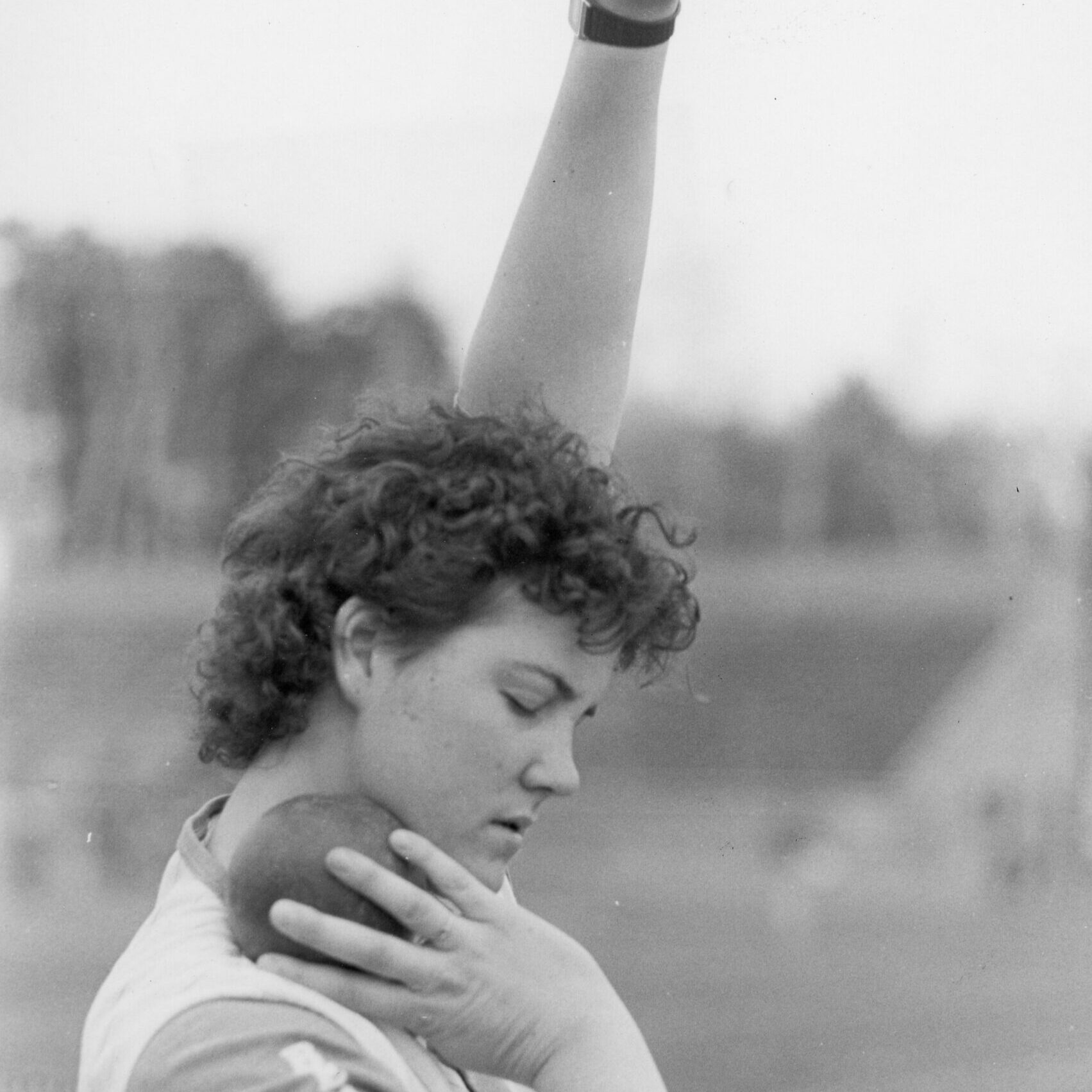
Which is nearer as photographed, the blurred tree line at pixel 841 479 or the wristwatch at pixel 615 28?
the wristwatch at pixel 615 28

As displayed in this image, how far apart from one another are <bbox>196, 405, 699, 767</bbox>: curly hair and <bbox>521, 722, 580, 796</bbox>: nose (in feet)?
0.22

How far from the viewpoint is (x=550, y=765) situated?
110cm

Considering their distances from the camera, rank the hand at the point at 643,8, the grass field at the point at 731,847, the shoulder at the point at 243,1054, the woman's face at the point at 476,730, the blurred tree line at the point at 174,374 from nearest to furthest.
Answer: the shoulder at the point at 243,1054 → the woman's face at the point at 476,730 → the hand at the point at 643,8 → the grass field at the point at 731,847 → the blurred tree line at the point at 174,374

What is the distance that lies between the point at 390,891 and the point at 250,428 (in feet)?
58.0

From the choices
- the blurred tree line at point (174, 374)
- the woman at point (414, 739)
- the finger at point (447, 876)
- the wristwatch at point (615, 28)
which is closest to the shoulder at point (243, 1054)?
the woman at point (414, 739)

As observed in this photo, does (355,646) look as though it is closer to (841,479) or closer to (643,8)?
(643,8)

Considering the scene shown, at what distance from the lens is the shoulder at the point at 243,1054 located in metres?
0.95

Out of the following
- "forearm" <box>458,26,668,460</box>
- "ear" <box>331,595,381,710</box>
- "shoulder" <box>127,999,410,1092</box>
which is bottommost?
"shoulder" <box>127,999,410,1092</box>

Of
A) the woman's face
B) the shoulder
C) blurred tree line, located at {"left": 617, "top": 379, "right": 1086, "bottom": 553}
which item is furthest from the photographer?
blurred tree line, located at {"left": 617, "top": 379, "right": 1086, "bottom": 553}

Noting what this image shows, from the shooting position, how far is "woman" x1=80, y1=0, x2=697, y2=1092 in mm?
991

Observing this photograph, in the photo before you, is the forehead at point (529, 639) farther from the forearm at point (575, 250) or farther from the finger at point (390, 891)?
the forearm at point (575, 250)

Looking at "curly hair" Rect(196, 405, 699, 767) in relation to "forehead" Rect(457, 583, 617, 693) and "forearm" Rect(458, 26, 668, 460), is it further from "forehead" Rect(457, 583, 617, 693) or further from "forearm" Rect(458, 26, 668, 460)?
"forearm" Rect(458, 26, 668, 460)

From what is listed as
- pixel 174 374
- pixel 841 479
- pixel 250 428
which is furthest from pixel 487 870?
pixel 841 479

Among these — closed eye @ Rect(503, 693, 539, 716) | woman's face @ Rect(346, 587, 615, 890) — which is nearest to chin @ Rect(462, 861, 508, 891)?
woman's face @ Rect(346, 587, 615, 890)
